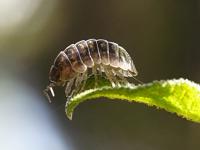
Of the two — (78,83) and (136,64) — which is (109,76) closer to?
(78,83)

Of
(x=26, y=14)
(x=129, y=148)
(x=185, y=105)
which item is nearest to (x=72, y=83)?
(x=185, y=105)

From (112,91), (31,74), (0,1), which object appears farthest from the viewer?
(0,1)

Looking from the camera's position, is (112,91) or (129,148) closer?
(112,91)

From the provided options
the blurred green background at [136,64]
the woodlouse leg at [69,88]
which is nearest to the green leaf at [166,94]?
the woodlouse leg at [69,88]

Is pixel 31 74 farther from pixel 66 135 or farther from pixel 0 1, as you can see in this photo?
pixel 0 1

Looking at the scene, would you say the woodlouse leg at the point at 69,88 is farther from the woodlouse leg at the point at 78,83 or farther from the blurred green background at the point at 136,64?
the blurred green background at the point at 136,64
